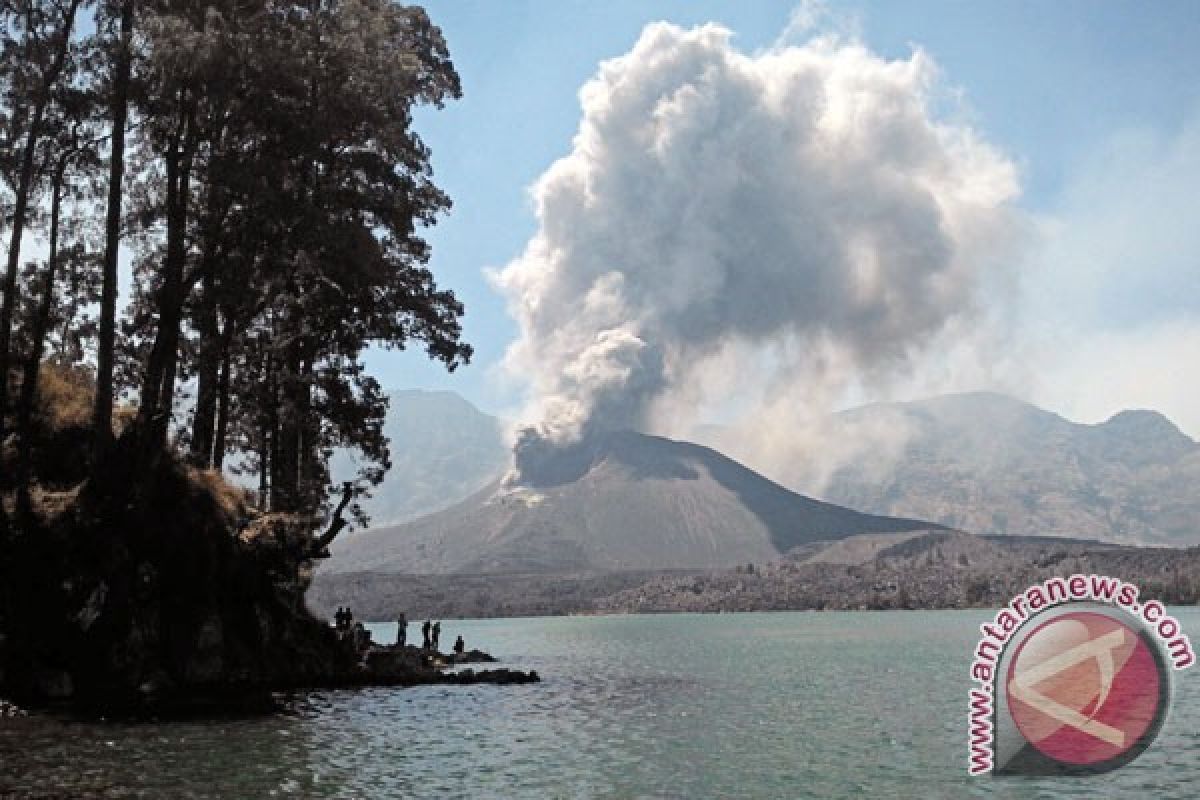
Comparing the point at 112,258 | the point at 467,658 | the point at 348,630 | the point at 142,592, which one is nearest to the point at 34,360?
the point at 112,258

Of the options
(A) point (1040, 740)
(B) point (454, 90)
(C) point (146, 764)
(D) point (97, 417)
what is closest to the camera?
(C) point (146, 764)

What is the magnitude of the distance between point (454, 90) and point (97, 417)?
67.6 ft

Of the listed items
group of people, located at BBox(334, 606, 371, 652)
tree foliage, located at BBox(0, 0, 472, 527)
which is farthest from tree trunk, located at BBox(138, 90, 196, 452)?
group of people, located at BBox(334, 606, 371, 652)

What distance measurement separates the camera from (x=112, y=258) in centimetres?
3566

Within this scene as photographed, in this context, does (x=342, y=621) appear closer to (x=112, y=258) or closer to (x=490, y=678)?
(x=490, y=678)

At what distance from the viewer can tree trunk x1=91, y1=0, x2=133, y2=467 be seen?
1345 inches

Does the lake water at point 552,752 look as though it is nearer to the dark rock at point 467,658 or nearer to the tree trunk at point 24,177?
the tree trunk at point 24,177

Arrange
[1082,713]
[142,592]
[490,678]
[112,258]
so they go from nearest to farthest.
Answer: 1. [1082,713]
2. [142,592]
3. [112,258]
4. [490,678]

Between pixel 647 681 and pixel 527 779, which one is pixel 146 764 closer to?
pixel 527 779

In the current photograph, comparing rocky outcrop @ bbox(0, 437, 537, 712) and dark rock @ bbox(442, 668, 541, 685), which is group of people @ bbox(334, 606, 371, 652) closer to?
dark rock @ bbox(442, 668, 541, 685)

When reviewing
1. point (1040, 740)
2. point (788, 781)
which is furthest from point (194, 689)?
point (1040, 740)

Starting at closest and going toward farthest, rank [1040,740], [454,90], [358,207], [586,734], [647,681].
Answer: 1. [1040,740]
2. [586,734]
3. [358,207]
4. [454,90]
5. [647,681]

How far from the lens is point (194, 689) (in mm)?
34469

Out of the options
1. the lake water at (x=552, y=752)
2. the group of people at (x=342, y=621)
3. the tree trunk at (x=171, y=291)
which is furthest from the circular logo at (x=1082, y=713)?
the group of people at (x=342, y=621)
